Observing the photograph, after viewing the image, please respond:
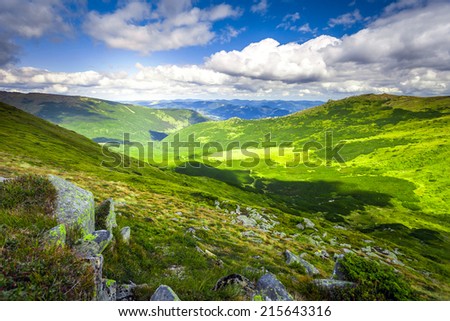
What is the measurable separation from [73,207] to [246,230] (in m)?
25.1

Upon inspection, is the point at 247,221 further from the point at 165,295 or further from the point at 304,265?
the point at 165,295

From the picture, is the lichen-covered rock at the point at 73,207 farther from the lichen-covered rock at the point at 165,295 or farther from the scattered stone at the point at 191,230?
the scattered stone at the point at 191,230

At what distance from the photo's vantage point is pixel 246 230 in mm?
32188

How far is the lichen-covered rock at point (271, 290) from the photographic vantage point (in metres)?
8.69

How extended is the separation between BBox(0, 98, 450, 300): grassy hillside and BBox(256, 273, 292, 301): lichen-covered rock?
988 millimetres

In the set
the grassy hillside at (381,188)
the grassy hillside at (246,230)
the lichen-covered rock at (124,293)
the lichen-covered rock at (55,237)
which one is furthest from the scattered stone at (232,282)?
the grassy hillside at (381,188)

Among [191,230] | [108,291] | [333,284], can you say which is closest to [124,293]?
[108,291]

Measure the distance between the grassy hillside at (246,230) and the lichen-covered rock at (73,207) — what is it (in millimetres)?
1667

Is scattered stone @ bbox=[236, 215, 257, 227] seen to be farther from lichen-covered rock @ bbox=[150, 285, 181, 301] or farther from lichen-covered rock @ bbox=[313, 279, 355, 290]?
lichen-covered rock @ bbox=[150, 285, 181, 301]

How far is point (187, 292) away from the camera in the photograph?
7852 mm

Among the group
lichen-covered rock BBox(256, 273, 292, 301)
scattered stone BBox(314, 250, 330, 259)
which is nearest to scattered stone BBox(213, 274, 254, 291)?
lichen-covered rock BBox(256, 273, 292, 301)
